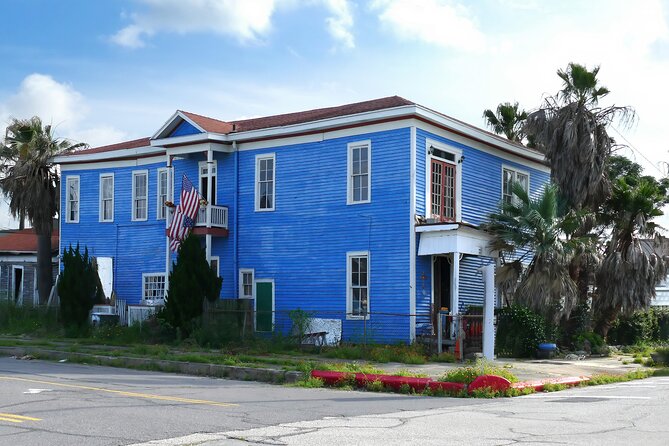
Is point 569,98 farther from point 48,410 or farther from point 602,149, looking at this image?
point 48,410

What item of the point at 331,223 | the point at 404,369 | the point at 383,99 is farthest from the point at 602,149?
the point at 404,369

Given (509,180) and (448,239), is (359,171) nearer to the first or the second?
(448,239)

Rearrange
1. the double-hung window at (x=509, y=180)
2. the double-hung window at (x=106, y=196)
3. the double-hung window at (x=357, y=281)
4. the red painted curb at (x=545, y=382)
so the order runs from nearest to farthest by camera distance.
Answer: the red painted curb at (x=545, y=382) < the double-hung window at (x=357, y=281) < the double-hung window at (x=509, y=180) < the double-hung window at (x=106, y=196)

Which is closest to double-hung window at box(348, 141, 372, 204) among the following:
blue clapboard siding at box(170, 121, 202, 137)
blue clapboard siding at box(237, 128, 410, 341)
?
blue clapboard siding at box(237, 128, 410, 341)

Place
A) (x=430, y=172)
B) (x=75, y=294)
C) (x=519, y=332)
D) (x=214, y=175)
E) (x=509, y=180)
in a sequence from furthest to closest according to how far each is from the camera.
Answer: (x=509, y=180)
(x=214, y=175)
(x=75, y=294)
(x=430, y=172)
(x=519, y=332)

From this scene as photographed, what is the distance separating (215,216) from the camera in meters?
28.5

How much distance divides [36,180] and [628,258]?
22.7 m

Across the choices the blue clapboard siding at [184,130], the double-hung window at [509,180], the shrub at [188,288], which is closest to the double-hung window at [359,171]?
the shrub at [188,288]

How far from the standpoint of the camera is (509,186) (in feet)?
97.7

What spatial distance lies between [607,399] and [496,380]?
2078 millimetres

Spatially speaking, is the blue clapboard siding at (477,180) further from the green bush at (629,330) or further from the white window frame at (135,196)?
the white window frame at (135,196)

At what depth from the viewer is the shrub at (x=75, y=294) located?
1094 inches

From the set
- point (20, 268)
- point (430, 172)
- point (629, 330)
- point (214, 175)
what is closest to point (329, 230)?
point (430, 172)

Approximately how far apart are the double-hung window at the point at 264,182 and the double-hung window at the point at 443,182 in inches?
219
